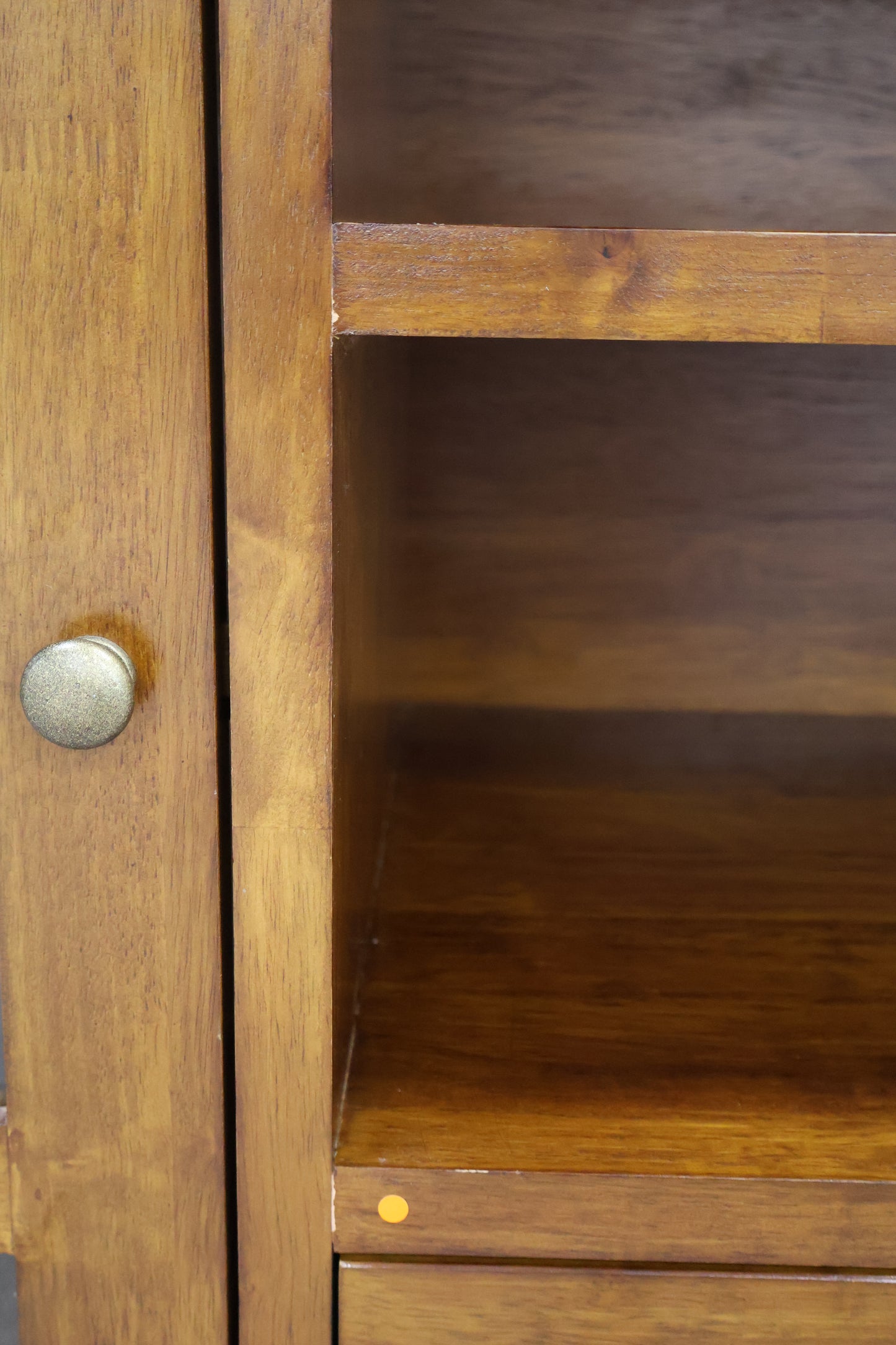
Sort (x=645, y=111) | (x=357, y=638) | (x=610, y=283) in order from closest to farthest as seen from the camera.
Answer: (x=610, y=283)
(x=357, y=638)
(x=645, y=111)

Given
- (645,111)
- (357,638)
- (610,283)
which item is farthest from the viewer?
(645,111)

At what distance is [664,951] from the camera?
527 millimetres

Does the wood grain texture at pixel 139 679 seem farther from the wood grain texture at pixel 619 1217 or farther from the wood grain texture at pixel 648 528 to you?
the wood grain texture at pixel 648 528

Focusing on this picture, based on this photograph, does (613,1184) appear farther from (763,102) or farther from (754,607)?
(763,102)

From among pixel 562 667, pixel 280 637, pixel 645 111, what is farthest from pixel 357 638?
pixel 645 111

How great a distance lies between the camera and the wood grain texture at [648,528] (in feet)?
2.44

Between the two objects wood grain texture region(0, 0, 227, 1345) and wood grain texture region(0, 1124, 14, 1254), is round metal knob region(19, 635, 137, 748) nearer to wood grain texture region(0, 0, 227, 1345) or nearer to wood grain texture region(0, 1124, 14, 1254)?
wood grain texture region(0, 0, 227, 1345)

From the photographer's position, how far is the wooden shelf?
1.26 feet

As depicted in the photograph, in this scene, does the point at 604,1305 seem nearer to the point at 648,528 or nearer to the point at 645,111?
the point at 648,528

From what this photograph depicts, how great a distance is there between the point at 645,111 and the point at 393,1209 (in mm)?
623

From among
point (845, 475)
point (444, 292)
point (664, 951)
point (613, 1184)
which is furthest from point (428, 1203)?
point (845, 475)

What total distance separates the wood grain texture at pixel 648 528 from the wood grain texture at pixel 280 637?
388 mm

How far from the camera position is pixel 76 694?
1.08ft

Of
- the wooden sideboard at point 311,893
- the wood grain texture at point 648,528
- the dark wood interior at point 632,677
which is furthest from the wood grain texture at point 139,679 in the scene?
the wood grain texture at point 648,528
